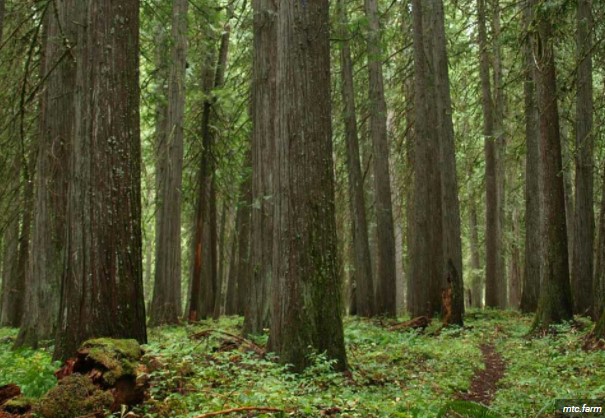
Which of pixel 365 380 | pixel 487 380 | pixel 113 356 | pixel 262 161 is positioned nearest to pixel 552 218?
pixel 487 380

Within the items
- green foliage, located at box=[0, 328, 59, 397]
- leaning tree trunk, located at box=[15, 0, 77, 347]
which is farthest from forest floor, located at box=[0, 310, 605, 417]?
leaning tree trunk, located at box=[15, 0, 77, 347]

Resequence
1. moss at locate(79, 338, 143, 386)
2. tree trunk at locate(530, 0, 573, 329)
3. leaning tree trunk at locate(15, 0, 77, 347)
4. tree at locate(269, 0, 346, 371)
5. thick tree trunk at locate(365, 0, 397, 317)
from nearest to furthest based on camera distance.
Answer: moss at locate(79, 338, 143, 386), tree at locate(269, 0, 346, 371), leaning tree trunk at locate(15, 0, 77, 347), tree trunk at locate(530, 0, 573, 329), thick tree trunk at locate(365, 0, 397, 317)

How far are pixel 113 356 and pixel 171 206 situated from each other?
30.3 feet

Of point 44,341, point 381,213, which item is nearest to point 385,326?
point 381,213

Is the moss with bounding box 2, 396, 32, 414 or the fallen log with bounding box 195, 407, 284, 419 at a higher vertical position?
the moss with bounding box 2, 396, 32, 414

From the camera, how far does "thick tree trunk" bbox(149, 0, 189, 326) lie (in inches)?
555

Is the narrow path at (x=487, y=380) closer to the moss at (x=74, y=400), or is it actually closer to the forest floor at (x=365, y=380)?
the forest floor at (x=365, y=380)

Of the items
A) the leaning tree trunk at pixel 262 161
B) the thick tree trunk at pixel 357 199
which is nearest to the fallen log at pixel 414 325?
the thick tree trunk at pixel 357 199

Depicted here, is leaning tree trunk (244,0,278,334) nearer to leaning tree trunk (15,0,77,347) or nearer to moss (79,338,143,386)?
leaning tree trunk (15,0,77,347)

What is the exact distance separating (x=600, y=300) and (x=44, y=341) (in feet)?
30.1

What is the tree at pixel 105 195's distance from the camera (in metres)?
6.32

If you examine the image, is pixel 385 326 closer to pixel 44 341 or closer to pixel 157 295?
pixel 157 295

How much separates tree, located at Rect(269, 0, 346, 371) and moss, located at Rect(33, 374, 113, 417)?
230 centimetres

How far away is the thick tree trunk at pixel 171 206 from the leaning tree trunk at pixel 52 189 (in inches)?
182
